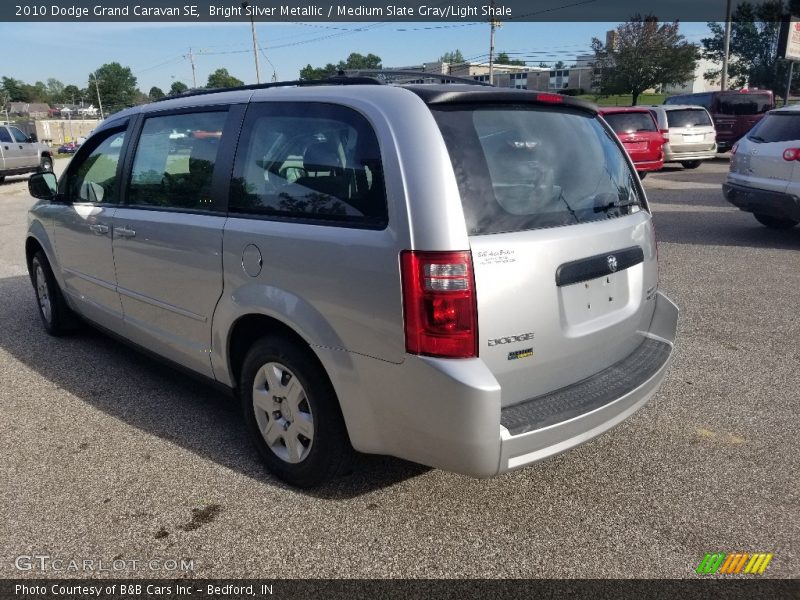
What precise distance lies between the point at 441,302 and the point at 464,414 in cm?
41

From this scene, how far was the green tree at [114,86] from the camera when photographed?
12332 centimetres

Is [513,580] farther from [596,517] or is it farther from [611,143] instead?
[611,143]

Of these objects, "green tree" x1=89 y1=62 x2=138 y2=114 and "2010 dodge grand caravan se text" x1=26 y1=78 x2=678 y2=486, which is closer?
"2010 dodge grand caravan se text" x1=26 y1=78 x2=678 y2=486

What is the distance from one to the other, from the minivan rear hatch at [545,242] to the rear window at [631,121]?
44.6 feet

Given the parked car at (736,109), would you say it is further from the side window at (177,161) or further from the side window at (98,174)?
the side window at (177,161)

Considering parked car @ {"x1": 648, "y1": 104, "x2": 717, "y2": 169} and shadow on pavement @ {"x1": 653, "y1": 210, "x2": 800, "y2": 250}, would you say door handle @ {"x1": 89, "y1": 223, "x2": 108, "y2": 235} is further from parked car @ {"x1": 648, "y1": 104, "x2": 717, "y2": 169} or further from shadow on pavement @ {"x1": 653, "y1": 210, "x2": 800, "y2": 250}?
parked car @ {"x1": 648, "y1": 104, "x2": 717, "y2": 169}

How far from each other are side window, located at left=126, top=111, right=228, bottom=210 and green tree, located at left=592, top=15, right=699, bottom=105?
174 ft

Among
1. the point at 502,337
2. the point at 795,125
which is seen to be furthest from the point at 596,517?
the point at 795,125

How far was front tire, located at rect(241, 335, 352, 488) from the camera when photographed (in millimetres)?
2842

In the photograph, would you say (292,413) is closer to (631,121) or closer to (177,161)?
(177,161)

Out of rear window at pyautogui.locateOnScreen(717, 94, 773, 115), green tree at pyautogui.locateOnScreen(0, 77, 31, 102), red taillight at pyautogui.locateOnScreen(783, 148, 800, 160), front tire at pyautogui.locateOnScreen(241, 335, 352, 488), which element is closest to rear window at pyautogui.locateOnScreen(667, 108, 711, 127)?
rear window at pyautogui.locateOnScreen(717, 94, 773, 115)

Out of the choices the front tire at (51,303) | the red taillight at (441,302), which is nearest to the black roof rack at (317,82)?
the red taillight at (441,302)

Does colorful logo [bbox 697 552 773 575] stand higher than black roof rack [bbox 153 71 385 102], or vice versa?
black roof rack [bbox 153 71 385 102]

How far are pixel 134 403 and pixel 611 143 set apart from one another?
3167 mm
